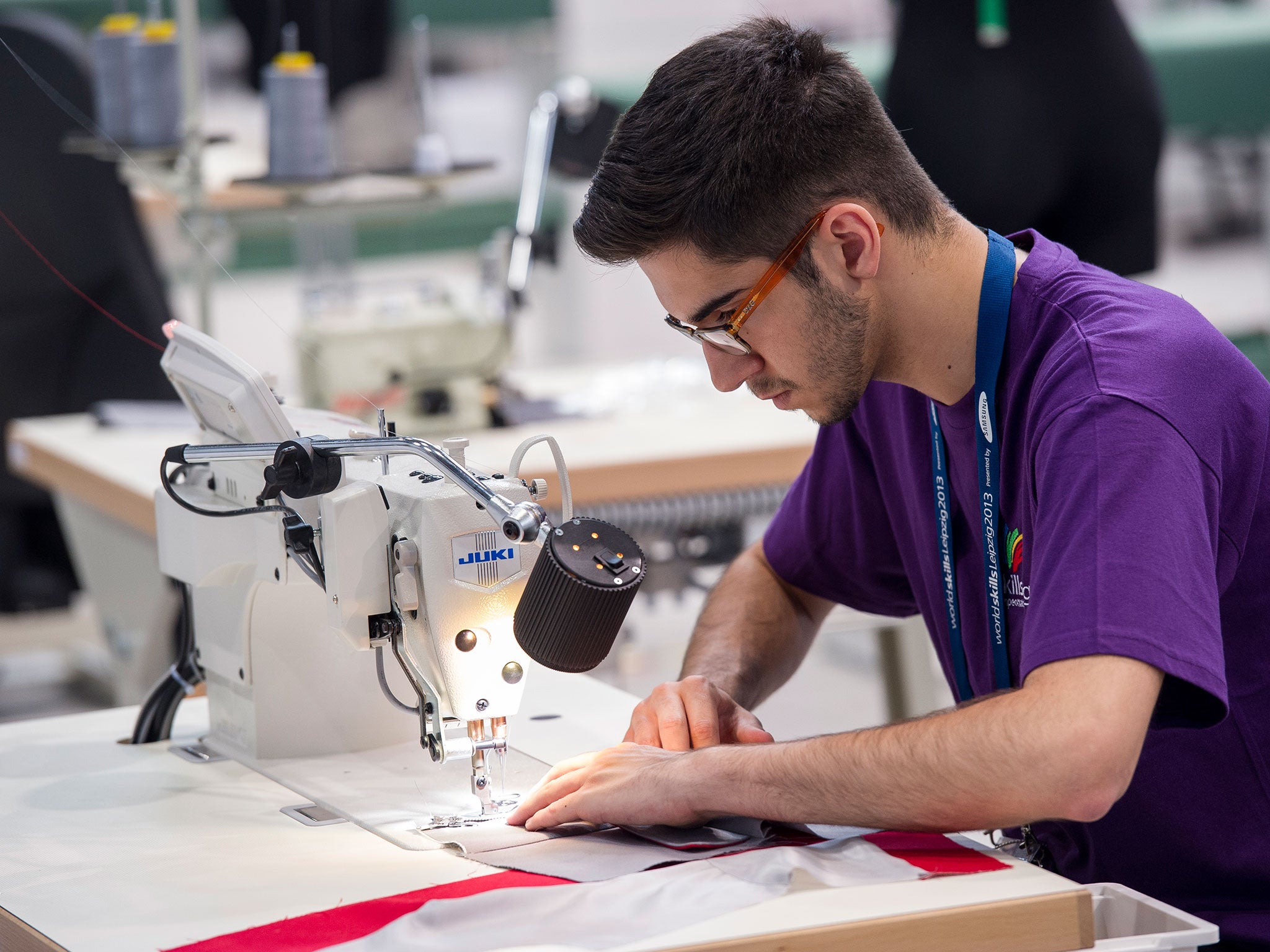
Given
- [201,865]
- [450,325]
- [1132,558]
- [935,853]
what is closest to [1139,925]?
[935,853]

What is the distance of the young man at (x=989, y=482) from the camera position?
131cm

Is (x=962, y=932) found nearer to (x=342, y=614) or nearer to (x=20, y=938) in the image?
(x=342, y=614)

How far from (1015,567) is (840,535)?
378 mm

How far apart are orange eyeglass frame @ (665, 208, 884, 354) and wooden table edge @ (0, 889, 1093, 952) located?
0.54 m

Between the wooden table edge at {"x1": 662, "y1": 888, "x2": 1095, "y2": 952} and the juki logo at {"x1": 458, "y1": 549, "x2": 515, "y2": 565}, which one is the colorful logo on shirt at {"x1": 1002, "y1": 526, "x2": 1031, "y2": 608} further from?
the juki logo at {"x1": 458, "y1": 549, "x2": 515, "y2": 565}

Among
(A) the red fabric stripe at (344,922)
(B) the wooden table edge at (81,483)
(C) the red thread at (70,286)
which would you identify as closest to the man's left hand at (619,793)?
(A) the red fabric stripe at (344,922)

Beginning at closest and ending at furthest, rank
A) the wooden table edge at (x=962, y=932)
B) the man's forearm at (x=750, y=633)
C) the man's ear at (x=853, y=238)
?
the wooden table edge at (x=962, y=932) → the man's ear at (x=853, y=238) → the man's forearm at (x=750, y=633)

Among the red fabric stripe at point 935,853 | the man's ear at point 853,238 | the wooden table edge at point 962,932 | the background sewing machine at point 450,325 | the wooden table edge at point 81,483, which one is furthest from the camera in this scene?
the background sewing machine at point 450,325

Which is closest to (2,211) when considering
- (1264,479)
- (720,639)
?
(720,639)

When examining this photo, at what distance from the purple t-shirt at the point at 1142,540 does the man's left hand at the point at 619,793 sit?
309mm

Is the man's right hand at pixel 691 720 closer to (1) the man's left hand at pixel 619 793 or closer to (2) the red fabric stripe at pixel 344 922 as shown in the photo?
(1) the man's left hand at pixel 619 793

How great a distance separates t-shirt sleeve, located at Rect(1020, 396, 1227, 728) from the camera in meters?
1.29

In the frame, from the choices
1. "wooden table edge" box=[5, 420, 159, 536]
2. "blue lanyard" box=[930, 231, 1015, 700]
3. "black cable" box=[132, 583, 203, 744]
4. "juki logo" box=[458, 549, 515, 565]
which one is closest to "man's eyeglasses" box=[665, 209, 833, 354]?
"blue lanyard" box=[930, 231, 1015, 700]

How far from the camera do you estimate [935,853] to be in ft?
4.59
